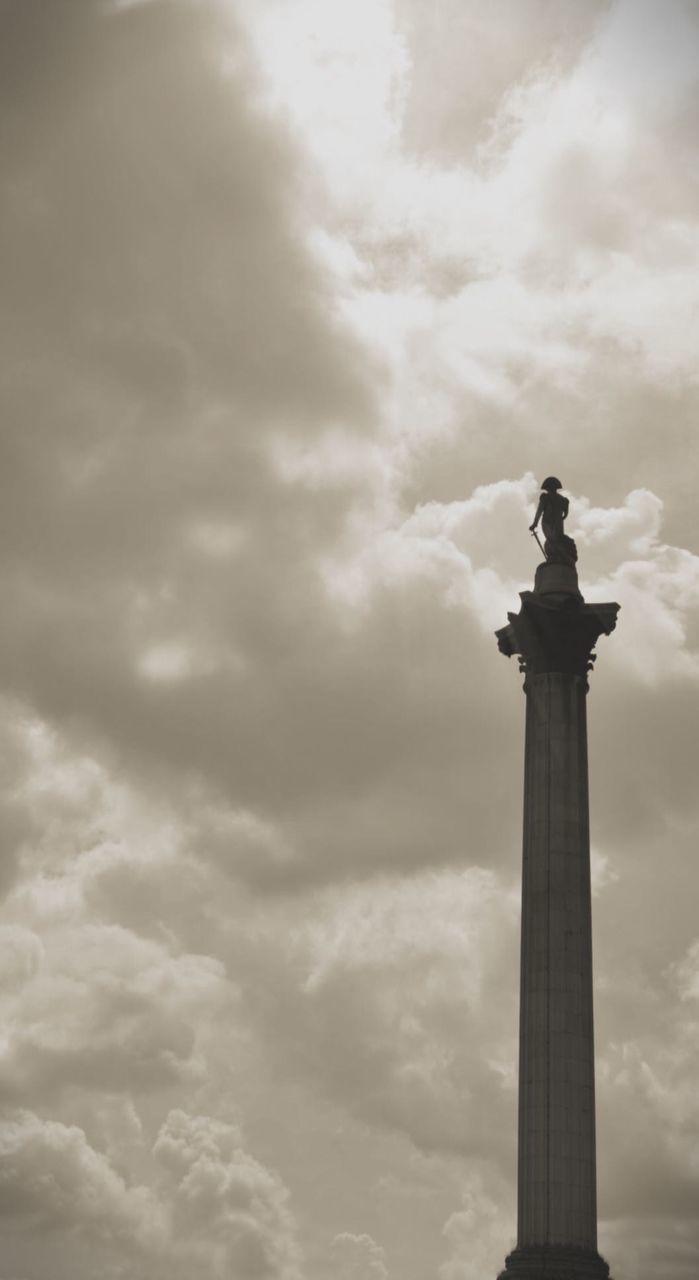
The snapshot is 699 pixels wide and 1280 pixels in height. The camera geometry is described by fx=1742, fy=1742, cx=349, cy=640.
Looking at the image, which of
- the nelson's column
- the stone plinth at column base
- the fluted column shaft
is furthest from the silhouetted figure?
the stone plinth at column base

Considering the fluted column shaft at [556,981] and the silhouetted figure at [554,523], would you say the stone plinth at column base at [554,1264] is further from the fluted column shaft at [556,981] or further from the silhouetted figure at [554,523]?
the silhouetted figure at [554,523]

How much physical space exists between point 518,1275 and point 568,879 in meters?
14.2

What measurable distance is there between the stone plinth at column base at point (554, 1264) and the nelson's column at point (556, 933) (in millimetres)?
39

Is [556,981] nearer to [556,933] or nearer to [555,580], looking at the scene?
[556,933]

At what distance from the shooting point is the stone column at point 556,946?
6059 cm

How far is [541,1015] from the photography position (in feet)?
208

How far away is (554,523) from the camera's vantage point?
237ft

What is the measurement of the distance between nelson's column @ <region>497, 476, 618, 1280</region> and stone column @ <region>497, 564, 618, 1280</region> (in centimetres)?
4

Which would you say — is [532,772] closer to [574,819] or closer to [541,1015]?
[574,819]

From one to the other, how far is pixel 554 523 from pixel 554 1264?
95.6 feet

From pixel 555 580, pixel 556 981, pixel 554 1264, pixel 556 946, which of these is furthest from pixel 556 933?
pixel 555 580

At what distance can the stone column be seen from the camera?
60.6 meters

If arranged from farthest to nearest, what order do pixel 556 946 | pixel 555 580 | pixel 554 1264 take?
pixel 555 580, pixel 556 946, pixel 554 1264

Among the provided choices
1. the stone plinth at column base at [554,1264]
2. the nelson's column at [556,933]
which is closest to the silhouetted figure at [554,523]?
the nelson's column at [556,933]
